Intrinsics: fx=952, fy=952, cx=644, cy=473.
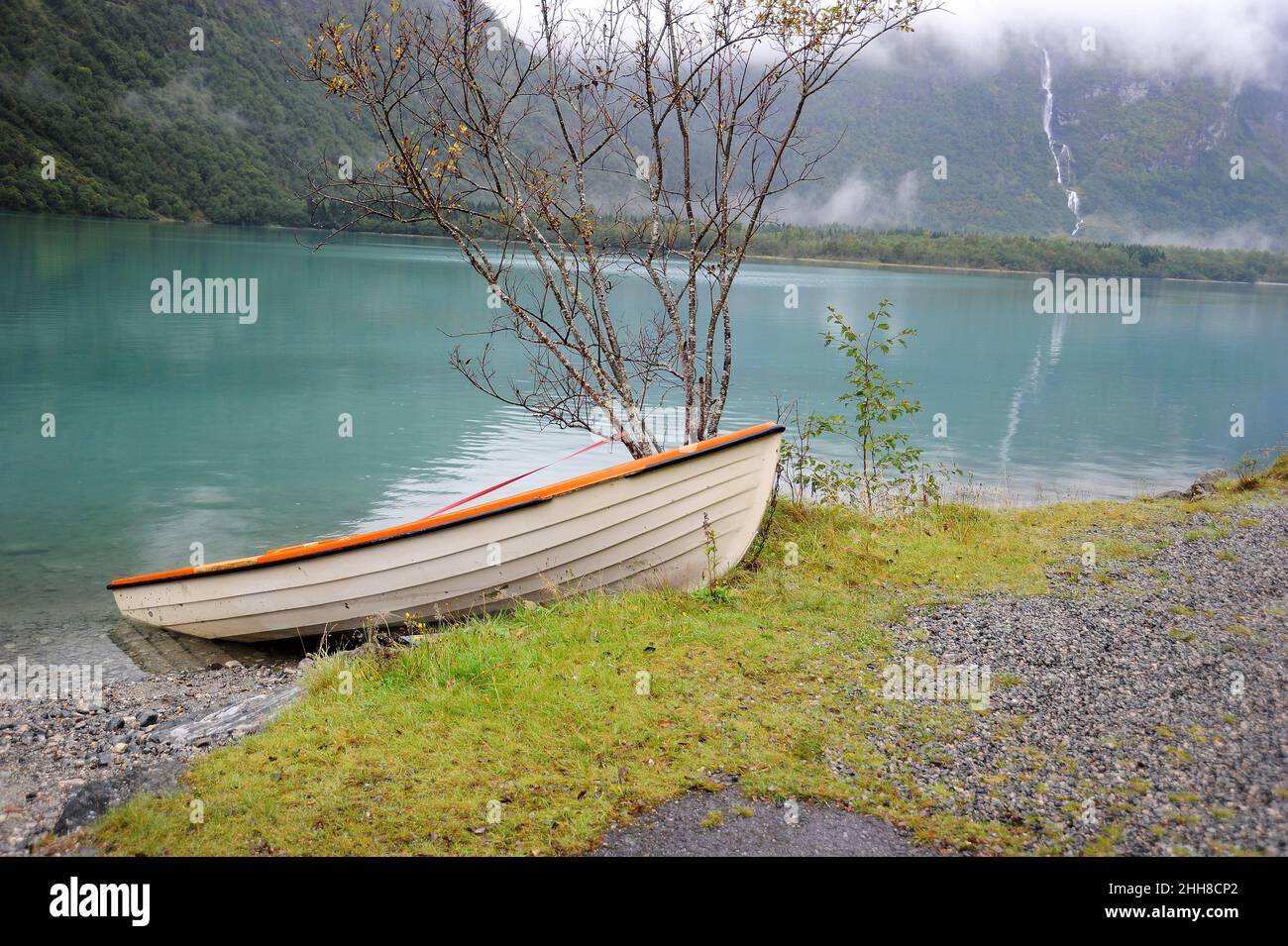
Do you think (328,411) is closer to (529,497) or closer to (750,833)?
(529,497)

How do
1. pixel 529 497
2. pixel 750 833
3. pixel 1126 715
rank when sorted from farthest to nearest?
pixel 529 497
pixel 1126 715
pixel 750 833

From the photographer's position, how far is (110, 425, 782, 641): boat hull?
7.63 meters

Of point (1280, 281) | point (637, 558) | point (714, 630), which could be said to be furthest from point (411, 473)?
point (1280, 281)

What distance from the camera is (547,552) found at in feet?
25.6

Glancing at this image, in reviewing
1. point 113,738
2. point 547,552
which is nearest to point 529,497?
point 547,552

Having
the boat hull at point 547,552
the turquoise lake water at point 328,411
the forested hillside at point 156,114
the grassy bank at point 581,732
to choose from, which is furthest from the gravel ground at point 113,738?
the forested hillside at point 156,114

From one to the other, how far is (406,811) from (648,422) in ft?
53.6

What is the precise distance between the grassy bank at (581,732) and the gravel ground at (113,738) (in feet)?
1.23

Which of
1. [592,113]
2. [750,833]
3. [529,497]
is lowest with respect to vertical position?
[750,833]

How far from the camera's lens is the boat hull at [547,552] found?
763cm

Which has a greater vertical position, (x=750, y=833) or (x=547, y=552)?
(x=547, y=552)

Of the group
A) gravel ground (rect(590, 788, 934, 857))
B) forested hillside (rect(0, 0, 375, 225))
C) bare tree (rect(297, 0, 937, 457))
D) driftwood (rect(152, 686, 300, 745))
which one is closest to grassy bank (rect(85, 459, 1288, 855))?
gravel ground (rect(590, 788, 934, 857))

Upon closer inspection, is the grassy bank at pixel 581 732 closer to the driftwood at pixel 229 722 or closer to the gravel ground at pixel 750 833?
the gravel ground at pixel 750 833

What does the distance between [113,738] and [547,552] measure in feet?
11.0
